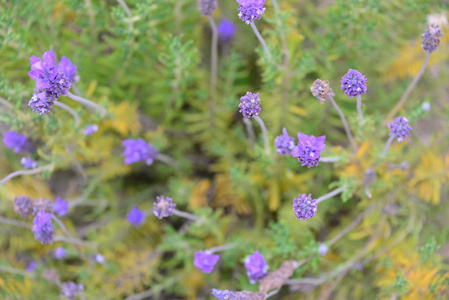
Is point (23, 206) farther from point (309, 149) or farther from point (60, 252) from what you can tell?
point (309, 149)

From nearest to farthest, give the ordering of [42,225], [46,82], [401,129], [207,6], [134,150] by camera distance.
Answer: [46,82], [401,129], [42,225], [207,6], [134,150]

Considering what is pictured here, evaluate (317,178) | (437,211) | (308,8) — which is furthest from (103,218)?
(437,211)

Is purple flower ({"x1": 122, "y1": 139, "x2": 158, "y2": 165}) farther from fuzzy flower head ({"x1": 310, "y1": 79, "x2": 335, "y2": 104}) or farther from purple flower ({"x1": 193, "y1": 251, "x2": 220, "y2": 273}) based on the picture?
fuzzy flower head ({"x1": 310, "y1": 79, "x2": 335, "y2": 104})

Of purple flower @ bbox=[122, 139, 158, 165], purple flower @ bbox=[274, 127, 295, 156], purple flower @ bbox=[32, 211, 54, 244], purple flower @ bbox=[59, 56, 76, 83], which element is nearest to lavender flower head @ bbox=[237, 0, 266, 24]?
purple flower @ bbox=[274, 127, 295, 156]

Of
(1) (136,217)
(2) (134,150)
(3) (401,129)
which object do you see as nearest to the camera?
(3) (401,129)

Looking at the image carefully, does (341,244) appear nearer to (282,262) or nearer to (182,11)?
(282,262)

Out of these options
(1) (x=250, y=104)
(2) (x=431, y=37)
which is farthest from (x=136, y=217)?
(2) (x=431, y=37)

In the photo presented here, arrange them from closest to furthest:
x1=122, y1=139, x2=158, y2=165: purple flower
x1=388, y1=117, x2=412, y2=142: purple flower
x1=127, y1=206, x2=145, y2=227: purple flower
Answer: x1=388, y1=117, x2=412, y2=142: purple flower
x1=122, y1=139, x2=158, y2=165: purple flower
x1=127, y1=206, x2=145, y2=227: purple flower
